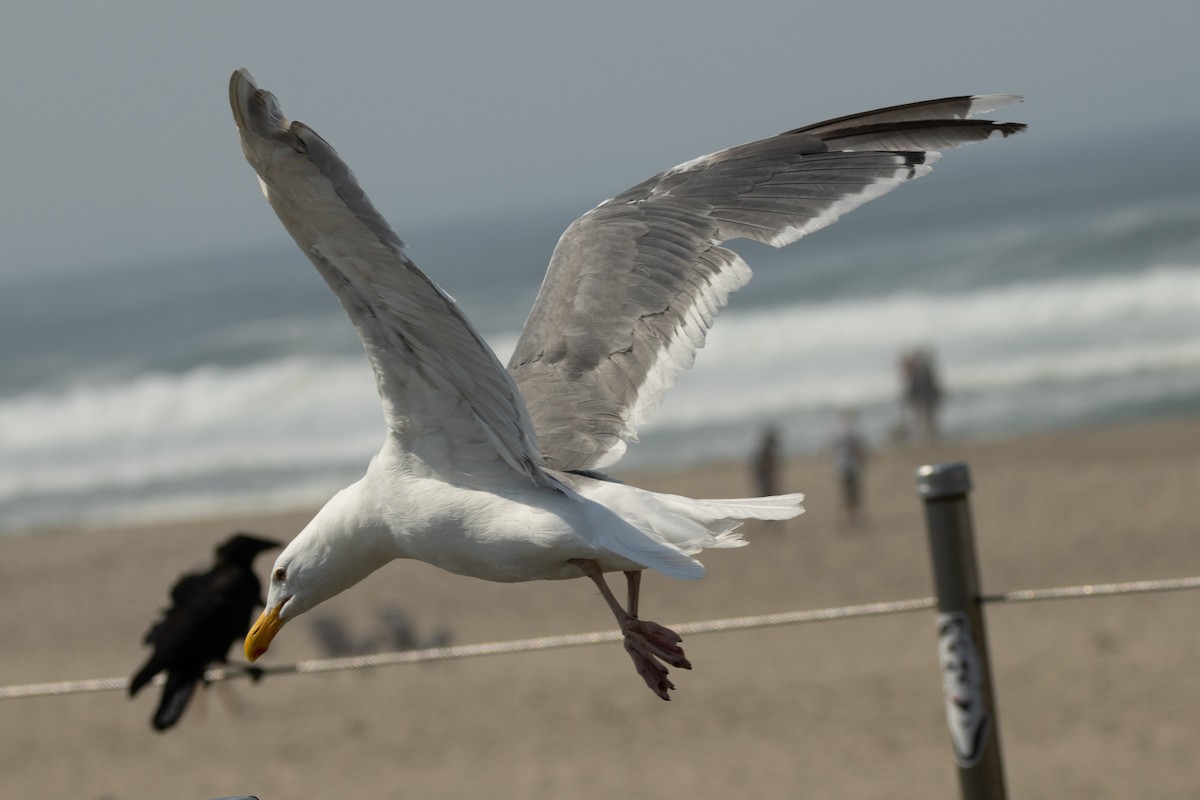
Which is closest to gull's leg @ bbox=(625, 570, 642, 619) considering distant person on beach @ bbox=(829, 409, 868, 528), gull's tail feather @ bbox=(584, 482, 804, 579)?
gull's tail feather @ bbox=(584, 482, 804, 579)

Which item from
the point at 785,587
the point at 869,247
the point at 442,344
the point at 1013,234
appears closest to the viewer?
the point at 442,344

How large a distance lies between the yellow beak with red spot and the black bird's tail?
54.1 inches

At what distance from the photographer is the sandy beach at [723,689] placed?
288 inches

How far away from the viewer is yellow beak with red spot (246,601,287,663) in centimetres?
380

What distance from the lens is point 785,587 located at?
A: 12922 mm

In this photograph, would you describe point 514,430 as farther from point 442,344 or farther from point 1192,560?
point 1192,560

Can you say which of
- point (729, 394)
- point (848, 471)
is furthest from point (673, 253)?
point (729, 394)

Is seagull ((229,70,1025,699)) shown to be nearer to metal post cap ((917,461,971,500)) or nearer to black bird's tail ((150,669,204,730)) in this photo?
metal post cap ((917,461,971,500))

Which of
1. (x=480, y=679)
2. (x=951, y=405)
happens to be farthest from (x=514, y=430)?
(x=951, y=405)

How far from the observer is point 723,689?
9016 millimetres

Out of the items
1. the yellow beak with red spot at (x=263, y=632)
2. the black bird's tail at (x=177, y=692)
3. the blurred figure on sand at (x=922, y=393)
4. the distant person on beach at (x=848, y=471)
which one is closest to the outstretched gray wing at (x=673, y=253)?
the yellow beak with red spot at (x=263, y=632)

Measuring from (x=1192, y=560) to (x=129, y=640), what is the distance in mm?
8689

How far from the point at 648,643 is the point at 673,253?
1.31 metres

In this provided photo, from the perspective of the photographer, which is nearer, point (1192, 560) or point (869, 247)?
point (1192, 560)
